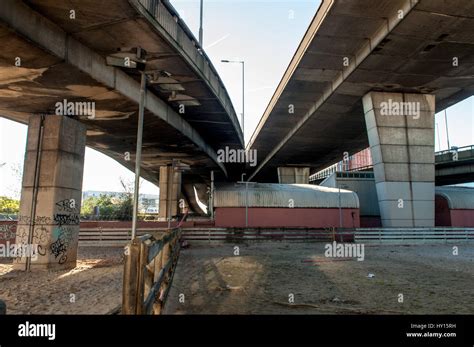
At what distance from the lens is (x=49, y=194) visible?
14203 millimetres

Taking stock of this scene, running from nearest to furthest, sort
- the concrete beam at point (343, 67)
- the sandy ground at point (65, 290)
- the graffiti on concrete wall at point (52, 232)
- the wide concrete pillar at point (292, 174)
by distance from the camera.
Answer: the sandy ground at point (65, 290)
the graffiti on concrete wall at point (52, 232)
the concrete beam at point (343, 67)
the wide concrete pillar at point (292, 174)

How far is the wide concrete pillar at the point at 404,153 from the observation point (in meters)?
25.3

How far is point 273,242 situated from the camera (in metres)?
25.0

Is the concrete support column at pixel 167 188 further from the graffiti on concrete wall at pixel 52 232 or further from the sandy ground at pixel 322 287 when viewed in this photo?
the sandy ground at pixel 322 287

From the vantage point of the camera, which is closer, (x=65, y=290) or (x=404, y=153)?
(x=65, y=290)

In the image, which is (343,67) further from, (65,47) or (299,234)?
(65,47)

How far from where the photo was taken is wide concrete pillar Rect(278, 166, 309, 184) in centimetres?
5959

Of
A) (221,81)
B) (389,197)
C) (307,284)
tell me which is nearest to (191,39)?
(221,81)

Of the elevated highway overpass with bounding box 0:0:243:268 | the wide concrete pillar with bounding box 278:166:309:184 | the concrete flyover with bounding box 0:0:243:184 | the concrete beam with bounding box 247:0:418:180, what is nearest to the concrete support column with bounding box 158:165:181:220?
the concrete beam with bounding box 247:0:418:180

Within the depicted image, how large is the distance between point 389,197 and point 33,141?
78.8 feet

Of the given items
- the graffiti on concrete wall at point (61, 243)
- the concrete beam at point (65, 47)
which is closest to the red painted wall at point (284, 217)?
the concrete beam at point (65, 47)

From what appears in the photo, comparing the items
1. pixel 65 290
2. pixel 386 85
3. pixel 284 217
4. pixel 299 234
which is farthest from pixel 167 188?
pixel 65 290

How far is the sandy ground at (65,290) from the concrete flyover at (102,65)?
707cm

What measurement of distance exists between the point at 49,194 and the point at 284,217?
19725mm
